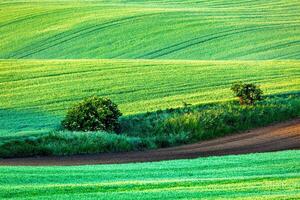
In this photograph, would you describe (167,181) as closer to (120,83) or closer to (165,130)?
(165,130)

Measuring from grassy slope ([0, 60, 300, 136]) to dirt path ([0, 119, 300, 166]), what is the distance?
4.17 m

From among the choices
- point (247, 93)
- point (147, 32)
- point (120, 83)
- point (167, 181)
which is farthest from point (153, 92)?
point (167, 181)

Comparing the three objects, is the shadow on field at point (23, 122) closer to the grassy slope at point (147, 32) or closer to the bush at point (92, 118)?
the bush at point (92, 118)

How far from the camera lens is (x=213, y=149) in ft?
96.1

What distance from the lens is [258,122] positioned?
32938mm

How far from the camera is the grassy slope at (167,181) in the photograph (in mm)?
17016

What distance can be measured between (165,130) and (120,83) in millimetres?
9277

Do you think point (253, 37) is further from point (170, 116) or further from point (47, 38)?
point (170, 116)

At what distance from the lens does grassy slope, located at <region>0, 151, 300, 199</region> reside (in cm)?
1702

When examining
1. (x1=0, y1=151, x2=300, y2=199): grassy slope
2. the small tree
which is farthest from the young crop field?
the small tree

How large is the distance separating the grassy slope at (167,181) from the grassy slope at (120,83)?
10.7m

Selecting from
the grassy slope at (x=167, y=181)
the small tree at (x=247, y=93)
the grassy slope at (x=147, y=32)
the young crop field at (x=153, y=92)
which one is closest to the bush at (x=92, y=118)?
the young crop field at (x=153, y=92)

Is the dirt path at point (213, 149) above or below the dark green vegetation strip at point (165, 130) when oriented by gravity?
below

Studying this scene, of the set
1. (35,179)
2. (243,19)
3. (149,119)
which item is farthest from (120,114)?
(243,19)
